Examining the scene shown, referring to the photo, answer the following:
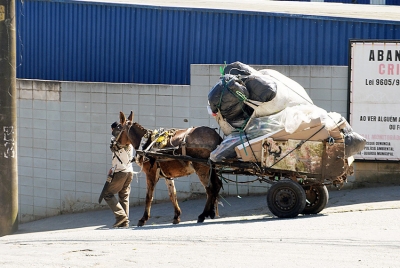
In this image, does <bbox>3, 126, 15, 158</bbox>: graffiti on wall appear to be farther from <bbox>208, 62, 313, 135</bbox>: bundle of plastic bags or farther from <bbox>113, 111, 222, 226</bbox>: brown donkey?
<bbox>208, 62, 313, 135</bbox>: bundle of plastic bags

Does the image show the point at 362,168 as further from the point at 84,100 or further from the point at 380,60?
the point at 84,100

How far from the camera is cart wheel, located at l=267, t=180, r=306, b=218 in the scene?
1234cm

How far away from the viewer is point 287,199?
40.9 ft

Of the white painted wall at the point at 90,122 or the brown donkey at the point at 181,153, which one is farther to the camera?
the white painted wall at the point at 90,122

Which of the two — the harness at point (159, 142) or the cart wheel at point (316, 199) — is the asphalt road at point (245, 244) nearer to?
the cart wheel at point (316, 199)

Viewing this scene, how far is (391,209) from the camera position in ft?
43.4

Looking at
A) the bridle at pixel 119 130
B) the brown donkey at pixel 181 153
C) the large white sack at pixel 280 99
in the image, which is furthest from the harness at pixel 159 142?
the large white sack at pixel 280 99

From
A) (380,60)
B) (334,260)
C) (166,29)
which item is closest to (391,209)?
Result: (380,60)

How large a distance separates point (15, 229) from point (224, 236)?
254 inches

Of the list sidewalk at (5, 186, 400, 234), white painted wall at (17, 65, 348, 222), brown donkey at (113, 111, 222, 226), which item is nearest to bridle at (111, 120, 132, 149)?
brown donkey at (113, 111, 222, 226)

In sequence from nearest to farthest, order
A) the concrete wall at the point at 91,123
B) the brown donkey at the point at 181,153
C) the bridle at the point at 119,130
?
the brown donkey at the point at 181,153 < the bridle at the point at 119,130 < the concrete wall at the point at 91,123

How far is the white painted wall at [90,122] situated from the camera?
1606cm

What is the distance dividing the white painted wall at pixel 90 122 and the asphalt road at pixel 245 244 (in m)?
2.66

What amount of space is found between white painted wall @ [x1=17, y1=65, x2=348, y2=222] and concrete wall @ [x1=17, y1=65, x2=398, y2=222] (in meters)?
0.02
